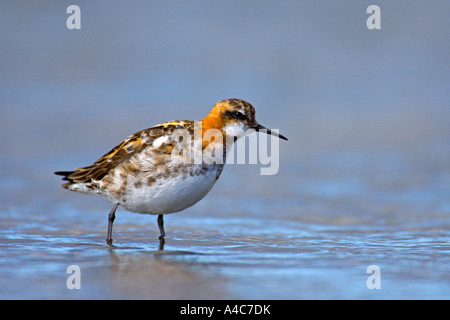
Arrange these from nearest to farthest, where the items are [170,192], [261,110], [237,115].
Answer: [170,192] < [237,115] < [261,110]

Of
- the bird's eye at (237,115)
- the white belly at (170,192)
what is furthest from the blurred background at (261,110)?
the bird's eye at (237,115)

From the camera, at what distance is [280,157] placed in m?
16.8

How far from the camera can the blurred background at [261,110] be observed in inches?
435

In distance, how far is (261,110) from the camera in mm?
20531

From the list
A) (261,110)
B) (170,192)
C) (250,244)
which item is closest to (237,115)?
(170,192)

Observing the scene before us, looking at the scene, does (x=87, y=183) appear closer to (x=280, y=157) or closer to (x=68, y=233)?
(x=68, y=233)

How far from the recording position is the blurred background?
36.2 ft

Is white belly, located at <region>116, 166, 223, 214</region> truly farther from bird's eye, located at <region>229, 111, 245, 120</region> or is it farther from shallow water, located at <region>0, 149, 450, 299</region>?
bird's eye, located at <region>229, 111, 245, 120</region>

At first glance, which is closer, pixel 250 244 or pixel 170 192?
pixel 170 192

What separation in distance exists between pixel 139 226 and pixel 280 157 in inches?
243

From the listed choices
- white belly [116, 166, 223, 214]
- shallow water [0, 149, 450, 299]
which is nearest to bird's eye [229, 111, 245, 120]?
white belly [116, 166, 223, 214]

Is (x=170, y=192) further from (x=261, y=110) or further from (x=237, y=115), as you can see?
(x=261, y=110)

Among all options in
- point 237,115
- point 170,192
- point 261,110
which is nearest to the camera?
point 170,192
